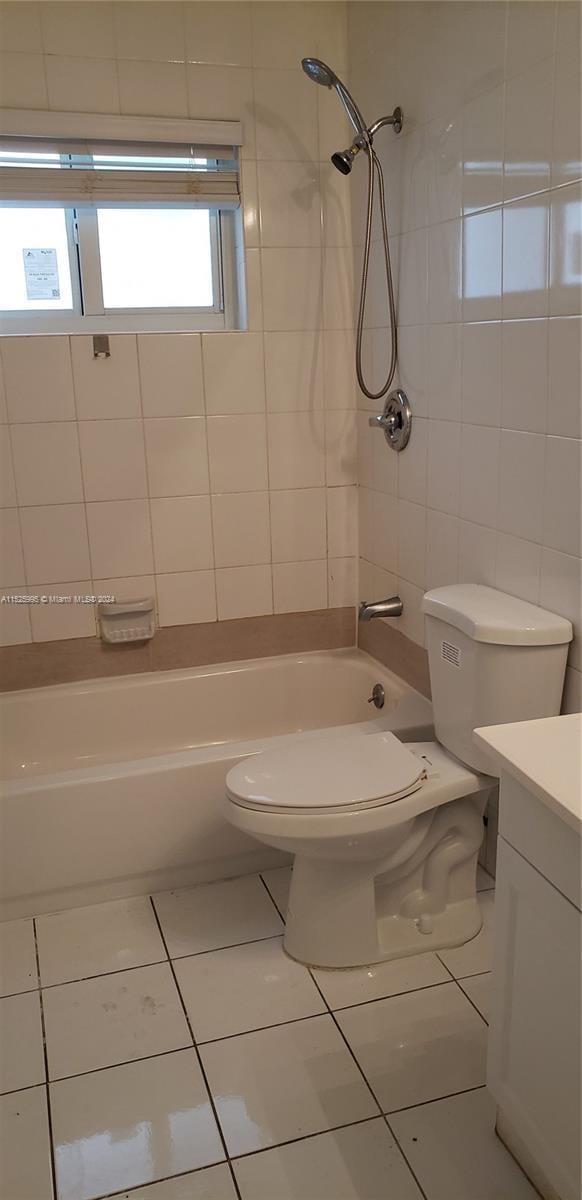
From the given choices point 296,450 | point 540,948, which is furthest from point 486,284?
point 540,948

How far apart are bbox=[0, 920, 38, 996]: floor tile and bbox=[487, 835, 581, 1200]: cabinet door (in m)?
1.04

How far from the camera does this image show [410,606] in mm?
2520

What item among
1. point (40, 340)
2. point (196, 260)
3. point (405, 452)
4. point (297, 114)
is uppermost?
point (297, 114)

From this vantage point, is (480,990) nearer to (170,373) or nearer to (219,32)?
(170,373)

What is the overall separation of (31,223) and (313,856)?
1.88m

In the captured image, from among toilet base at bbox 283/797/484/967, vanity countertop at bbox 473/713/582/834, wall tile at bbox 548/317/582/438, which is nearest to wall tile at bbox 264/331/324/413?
wall tile at bbox 548/317/582/438

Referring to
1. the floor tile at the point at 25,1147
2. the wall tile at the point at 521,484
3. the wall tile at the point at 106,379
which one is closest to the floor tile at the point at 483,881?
the wall tile at the point at 521,484

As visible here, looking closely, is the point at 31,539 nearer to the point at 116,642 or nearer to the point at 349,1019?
the point at 116,642

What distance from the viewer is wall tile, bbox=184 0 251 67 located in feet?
7.87

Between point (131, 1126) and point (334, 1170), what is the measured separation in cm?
37

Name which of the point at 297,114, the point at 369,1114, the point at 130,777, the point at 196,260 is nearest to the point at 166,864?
the point at 130,777

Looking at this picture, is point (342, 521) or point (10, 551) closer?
point (10, 551)

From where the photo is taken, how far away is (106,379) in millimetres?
2523

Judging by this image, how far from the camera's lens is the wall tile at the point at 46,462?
2496 millimetres
